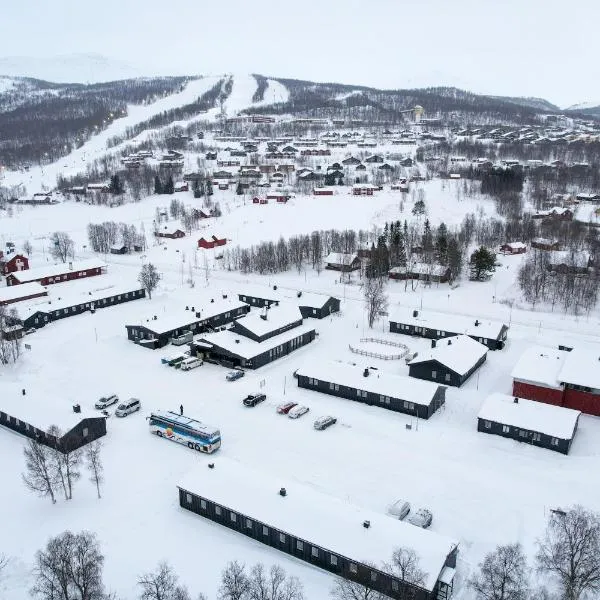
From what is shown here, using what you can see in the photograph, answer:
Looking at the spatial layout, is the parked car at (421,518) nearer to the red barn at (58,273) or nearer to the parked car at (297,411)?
the parked car at (297,411)

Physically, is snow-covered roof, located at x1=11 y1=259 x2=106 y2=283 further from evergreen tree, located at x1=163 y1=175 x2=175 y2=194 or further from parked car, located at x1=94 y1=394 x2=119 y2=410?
evergreen tree, located at x1=163 y1=175 x2=175 y2=194

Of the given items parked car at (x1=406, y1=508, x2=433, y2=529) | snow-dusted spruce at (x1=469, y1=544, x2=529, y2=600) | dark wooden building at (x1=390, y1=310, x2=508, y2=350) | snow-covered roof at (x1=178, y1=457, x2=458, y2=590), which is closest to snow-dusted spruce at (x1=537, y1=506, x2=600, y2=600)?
snow-dusted spruce at (x1=469, y1=544, x2=529, y2=600)

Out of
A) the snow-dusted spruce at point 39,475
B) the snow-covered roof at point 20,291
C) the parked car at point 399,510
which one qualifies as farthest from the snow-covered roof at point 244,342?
the snow-covered roof at point 20,291

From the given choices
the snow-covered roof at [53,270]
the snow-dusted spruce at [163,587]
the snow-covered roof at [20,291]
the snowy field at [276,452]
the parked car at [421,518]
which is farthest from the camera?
the snow-covered roof at [53,270]

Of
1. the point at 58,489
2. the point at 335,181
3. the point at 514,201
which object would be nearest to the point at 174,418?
the point at 58,489

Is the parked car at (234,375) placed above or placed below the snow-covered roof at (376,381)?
below
